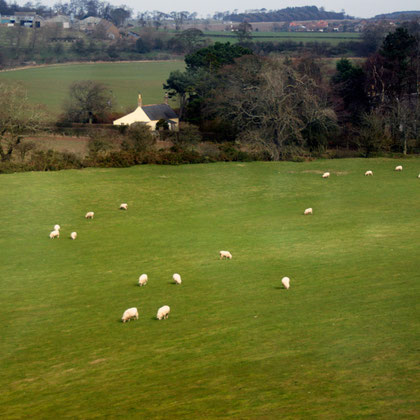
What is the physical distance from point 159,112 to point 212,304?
77.5 meters

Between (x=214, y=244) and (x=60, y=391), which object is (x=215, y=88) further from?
(x=60, y=391)

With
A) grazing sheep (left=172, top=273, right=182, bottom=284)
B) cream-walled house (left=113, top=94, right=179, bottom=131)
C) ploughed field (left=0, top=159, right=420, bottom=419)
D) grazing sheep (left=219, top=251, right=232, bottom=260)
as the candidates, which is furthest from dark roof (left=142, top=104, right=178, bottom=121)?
grazing sheep (left=172, top=273, right=182, bottom=284)

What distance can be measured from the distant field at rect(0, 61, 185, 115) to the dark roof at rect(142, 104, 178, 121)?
279 inches

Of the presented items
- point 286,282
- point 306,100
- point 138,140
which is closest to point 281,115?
point 306,100

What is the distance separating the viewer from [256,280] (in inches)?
966

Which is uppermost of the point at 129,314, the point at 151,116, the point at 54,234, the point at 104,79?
the point at 104,79

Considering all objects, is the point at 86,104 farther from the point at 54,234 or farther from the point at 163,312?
the point at 163,312

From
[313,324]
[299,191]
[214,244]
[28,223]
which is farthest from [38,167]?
[313,324]

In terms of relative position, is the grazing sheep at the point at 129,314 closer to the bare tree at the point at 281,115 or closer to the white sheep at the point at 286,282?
the white sheep at the point at 286,282

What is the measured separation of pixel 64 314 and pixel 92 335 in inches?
112

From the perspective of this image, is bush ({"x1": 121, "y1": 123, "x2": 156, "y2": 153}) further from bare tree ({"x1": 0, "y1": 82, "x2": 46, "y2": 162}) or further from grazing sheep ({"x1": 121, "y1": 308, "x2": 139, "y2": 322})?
grazing sheep ({"x1": 121, "y1": 308, "x2": 139, "y2": 322})

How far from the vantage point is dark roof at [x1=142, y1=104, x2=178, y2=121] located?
93.6 meters

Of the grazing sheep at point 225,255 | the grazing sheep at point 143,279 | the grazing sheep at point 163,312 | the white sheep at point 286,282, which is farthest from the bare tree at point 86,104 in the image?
the grazing sheep at point 163,312

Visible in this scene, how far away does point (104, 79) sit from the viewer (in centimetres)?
12888
